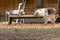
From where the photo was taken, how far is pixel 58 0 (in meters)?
16.1

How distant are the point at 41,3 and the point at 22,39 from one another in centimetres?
1012

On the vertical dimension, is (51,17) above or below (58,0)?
below

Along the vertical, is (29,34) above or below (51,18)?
below

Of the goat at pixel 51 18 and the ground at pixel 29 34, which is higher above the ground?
the goat at pixel 51 18

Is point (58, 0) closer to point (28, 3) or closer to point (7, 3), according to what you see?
point (28, 3)

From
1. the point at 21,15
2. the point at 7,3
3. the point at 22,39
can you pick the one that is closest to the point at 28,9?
the point at 7,3

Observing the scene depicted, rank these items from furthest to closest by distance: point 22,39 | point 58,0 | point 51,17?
1. point 58,0
2. point 51,17
3. point 22,39

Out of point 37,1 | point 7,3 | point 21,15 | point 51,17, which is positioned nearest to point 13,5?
point 7,3

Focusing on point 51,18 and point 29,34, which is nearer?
point 29,34

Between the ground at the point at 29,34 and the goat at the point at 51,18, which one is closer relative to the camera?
the ground at the point at 29,34

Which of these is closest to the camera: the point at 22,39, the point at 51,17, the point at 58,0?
the point at 22,39

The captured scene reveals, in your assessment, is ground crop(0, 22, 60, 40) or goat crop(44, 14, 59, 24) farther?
goat crop(44, 14, 59, 24)

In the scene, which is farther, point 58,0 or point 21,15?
point 58,0

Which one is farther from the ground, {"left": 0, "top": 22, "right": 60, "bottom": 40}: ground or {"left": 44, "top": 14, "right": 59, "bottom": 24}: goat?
{"left": 44, "top": 14, "right": 59, "bottom": 24}: goat
